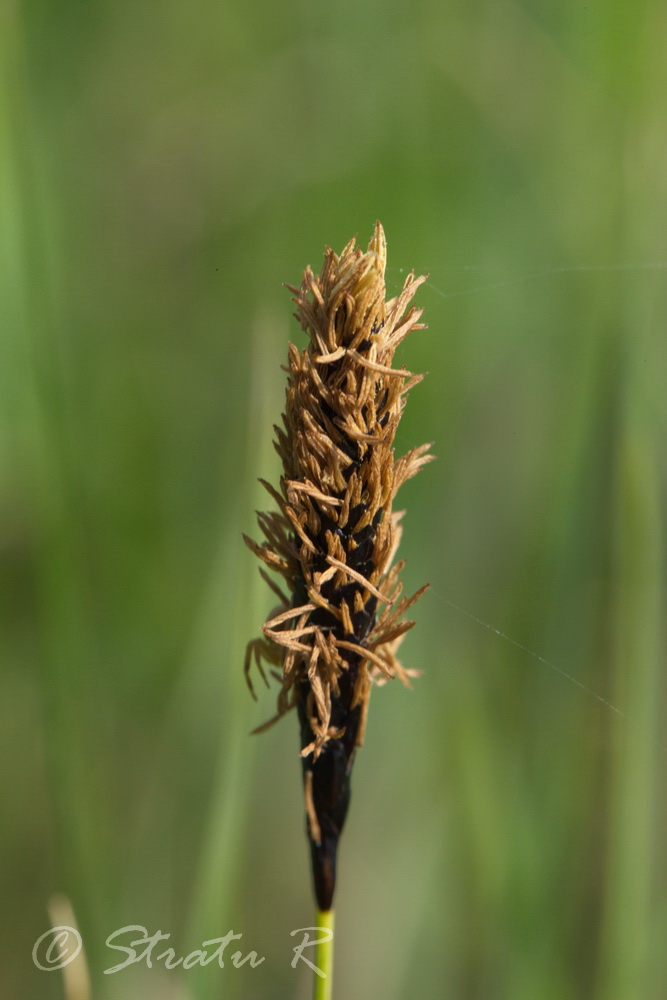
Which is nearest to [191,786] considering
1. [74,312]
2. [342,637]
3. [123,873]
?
[123,873]

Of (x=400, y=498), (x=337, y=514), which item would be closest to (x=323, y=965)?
(x=337, y=514)

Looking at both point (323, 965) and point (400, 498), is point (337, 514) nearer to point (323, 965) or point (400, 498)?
point (323, 965)

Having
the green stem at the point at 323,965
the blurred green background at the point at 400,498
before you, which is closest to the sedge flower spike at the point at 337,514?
the green stem at the point at 323,965

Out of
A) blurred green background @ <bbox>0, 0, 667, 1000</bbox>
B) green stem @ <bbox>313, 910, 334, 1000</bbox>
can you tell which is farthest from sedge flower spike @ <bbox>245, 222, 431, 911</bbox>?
blurred green background @ <bbox>0, 0, 667, 1000</bbox>

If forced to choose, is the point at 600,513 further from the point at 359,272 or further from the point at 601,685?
the point at 359,272

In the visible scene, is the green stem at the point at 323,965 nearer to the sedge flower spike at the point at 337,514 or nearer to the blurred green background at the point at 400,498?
the sedge flower spike at the point at 337,514

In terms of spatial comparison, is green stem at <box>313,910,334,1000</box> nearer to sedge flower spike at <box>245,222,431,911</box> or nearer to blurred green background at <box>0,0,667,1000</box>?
sedge flower spike at <box>245,222,431,911</box>

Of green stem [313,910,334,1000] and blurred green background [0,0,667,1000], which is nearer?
green stem [313,910,334,1000]
